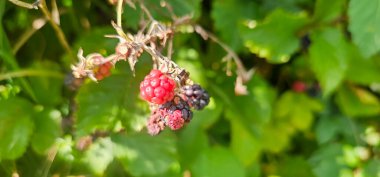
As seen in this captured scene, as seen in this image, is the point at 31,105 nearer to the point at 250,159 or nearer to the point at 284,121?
the point at 250,159

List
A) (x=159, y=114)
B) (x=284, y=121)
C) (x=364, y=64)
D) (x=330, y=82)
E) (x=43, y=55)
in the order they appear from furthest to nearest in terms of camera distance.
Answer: (x=284, y=121), (x=364, y=64), (x=43, y=55), (x=330, y=82), (x=159, y=114)

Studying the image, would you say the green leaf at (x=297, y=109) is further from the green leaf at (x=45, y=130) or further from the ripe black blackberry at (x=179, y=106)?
the ripe black blackberry at (x=179, y=106)

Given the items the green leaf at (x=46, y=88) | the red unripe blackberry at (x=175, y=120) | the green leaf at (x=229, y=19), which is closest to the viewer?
the red unripe blackberry at (x=175, y=120)

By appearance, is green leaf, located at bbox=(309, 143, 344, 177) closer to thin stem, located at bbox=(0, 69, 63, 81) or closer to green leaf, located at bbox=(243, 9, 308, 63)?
green leaf, located at bbox=(243, 9, 308, 63)

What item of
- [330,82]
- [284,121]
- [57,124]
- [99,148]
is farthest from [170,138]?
[284,121]

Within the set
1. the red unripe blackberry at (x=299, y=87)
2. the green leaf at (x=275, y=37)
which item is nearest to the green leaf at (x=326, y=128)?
the red unripe blackberry at (x=299, y=87)

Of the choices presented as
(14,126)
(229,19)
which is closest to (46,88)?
(14,126)

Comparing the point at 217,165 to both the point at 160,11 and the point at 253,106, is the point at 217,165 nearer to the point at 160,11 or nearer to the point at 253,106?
the point at 253,106
